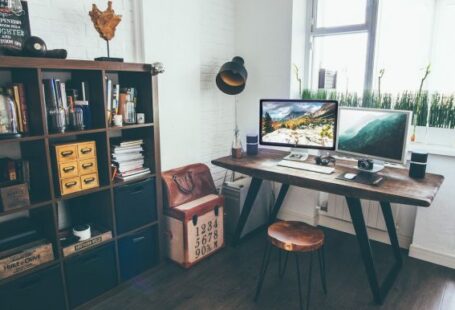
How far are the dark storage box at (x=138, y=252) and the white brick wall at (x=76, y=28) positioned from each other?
127 cm

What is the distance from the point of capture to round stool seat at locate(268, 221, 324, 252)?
204 cm

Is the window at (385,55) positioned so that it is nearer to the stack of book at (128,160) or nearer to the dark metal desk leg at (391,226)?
the dark metal desk leg at (391,226)

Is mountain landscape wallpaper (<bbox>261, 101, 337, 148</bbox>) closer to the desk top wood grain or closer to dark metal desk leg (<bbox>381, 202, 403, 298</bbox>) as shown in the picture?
the desk top wood grain

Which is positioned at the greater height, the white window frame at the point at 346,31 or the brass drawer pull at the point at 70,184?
the white window frame at the point at 346,31

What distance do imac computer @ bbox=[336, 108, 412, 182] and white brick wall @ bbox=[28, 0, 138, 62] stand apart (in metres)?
1.67

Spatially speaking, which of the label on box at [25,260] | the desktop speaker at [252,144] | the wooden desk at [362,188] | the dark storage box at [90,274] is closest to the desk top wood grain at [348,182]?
the wooden desk at [362,188]

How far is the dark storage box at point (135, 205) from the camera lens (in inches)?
94.3

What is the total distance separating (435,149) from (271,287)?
5.26ft

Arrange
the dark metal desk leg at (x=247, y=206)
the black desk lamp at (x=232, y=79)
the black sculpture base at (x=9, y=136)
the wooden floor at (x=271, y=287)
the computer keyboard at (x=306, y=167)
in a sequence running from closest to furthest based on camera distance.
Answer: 1. the black sculpture base at (x=9, y=136)
2. the wooden floor at (x=271, y=287)
3. the computer keyboard at (x=306, y=167)
4. the dark metal desk leg at (x=247, y=206)
5. the black desk lamp at (x=232, y=79)

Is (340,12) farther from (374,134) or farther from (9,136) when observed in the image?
(9,136)

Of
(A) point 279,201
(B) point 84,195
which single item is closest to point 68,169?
(B) point 84,195

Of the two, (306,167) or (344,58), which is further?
(344,58)

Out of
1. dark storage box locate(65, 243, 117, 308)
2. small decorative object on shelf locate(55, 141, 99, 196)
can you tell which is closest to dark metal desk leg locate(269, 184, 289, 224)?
dark storage box locate(65, 243, 117, 308)

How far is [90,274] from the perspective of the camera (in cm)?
227
